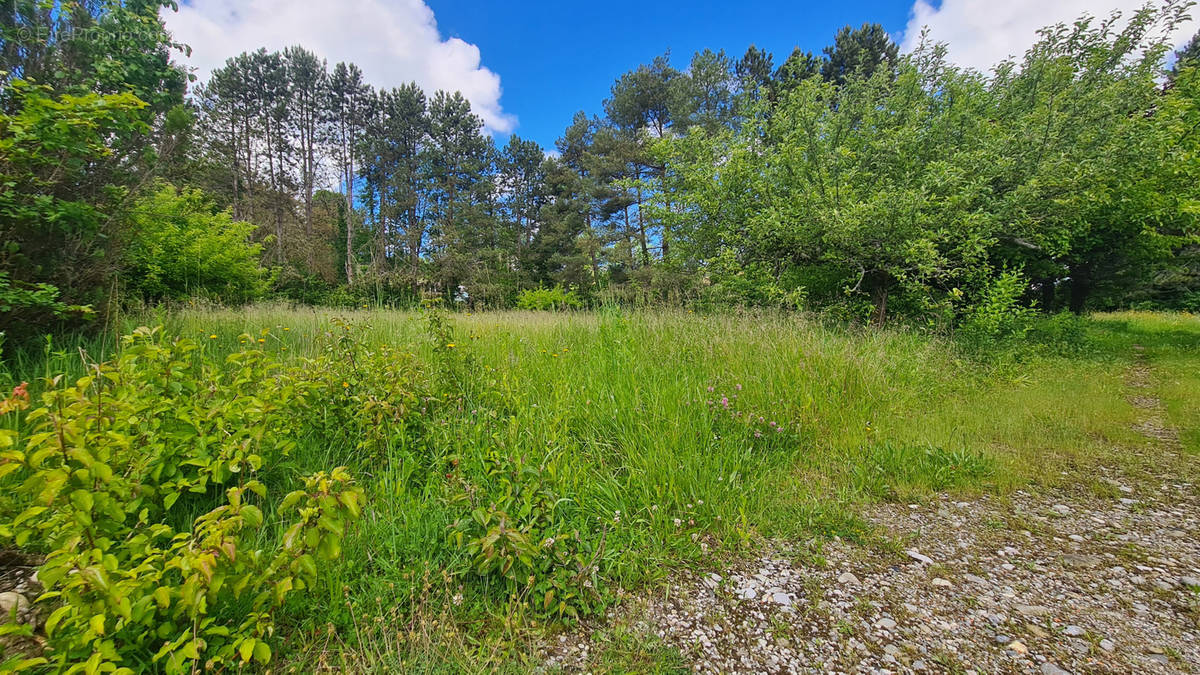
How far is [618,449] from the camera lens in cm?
289

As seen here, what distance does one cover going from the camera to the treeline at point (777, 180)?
126 inches

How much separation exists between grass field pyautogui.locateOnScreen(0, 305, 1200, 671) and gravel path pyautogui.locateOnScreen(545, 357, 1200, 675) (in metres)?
0.21

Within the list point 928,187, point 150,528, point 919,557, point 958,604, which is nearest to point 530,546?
point 150,528

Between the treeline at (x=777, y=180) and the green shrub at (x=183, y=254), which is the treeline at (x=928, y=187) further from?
Result: the green shrub at (x=183, y=254)

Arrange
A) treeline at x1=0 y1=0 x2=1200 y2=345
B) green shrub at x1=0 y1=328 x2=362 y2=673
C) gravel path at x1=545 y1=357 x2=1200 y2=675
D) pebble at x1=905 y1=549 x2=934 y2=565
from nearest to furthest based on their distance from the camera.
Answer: green shrub at x1=0 y1=328 x2=362 y2=673 → gravel path at x1=545 y1=357 x2=1200 y2=675 → pebble at x1=905 y1=549 x2=934 y2=565 → treeline at x1=0 y1=0 x2=1200 y2=345

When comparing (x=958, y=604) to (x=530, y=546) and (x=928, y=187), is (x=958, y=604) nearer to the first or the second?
(x=530, y=546)

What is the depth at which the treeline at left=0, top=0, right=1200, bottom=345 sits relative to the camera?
3.19 meters

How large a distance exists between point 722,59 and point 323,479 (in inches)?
1009

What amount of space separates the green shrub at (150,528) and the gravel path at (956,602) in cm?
104

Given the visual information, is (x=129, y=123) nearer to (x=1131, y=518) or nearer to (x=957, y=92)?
(x=1131, y=518)

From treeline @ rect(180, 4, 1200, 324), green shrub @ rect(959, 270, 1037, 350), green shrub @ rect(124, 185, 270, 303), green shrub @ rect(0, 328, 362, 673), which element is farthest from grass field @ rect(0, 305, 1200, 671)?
treeline @ rect(180, 4, 1200, 324)

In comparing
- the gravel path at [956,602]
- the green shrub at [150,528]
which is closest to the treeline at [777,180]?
the green shrub at [150,528]

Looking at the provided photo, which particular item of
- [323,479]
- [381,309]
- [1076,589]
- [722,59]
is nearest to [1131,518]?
[1076,589]

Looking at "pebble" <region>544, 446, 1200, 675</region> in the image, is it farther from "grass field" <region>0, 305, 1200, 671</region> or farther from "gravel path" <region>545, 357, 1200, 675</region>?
"grass field" <region>0, 305, 1200, 671</region>
